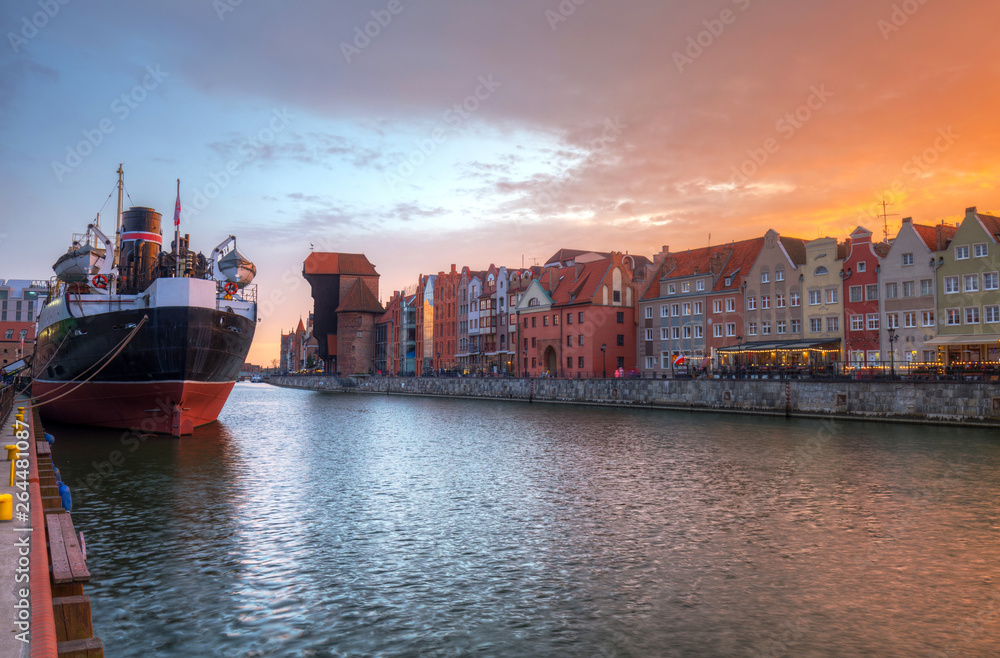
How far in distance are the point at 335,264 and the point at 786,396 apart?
13729 centimetres

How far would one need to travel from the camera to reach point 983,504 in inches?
747

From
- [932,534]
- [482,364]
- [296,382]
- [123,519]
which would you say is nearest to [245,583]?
[123,519]

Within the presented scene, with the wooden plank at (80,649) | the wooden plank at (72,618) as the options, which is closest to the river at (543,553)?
the wooden plank at (72,618)

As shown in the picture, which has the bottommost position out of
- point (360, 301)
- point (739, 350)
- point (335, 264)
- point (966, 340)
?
point (739, 350)

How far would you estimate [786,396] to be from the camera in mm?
51406

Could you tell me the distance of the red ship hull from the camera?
114 ft

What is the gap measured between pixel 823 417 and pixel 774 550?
37668mm

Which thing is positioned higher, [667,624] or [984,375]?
[984,375]

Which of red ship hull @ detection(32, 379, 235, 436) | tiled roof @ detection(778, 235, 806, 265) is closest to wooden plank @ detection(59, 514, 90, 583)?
red ship hull @ detection(32, 379, 235, 436)

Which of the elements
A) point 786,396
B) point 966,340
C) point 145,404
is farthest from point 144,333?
point 966,340

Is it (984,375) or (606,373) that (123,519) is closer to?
(984,375)

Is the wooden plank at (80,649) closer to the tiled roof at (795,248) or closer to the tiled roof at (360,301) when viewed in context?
the tiled roof at (795,248)

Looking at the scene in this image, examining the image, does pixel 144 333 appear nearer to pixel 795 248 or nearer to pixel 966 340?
pixel 966 340

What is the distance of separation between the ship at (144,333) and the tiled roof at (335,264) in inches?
5019
